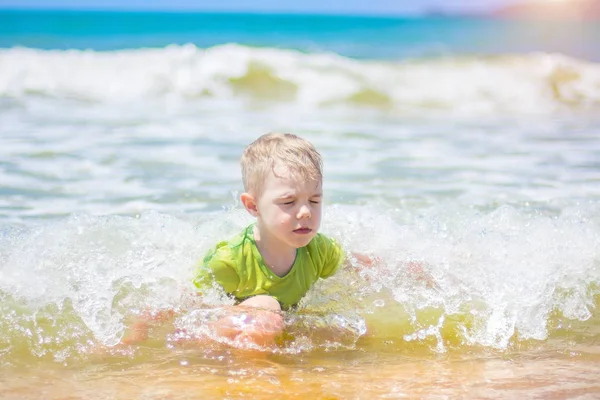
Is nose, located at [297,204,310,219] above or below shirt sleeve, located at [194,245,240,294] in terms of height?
above

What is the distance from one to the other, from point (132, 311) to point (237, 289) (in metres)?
0.56

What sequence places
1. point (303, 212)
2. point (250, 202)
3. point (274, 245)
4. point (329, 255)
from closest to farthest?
1. point (303, 212)
2. point (250, 202)
3. point (274, 245)
4. point (329, 255)

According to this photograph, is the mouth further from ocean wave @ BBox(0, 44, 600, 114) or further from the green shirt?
ocean wave @ BBox(0, 44, 600, 114)

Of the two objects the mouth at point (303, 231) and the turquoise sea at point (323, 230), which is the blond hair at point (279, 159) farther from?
the turquoise sea at point (323, 230)

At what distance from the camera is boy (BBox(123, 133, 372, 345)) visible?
356 cm

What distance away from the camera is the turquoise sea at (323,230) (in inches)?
129

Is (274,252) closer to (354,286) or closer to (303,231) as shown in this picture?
(303,231)

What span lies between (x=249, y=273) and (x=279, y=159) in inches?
25.4

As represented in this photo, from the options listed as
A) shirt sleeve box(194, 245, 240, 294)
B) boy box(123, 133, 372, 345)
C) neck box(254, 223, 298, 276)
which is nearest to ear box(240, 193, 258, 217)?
boy box(123, 133, 372, 345)

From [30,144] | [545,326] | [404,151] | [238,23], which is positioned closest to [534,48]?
[404,151]

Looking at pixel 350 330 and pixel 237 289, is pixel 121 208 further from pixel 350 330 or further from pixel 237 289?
pixel 350 330

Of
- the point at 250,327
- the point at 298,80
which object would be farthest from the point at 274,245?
the point at 298,80

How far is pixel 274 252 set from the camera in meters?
3.88

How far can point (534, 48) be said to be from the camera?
64.6 feet
